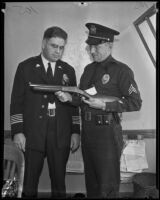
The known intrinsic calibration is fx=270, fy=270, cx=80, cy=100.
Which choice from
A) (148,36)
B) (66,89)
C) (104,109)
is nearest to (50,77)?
(66,89)

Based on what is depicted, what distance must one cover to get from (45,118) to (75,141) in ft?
0.77

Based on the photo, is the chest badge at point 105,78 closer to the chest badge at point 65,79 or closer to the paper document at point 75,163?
the chest badge at point 65,79

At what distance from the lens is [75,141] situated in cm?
168

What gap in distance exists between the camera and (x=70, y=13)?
1.69 m

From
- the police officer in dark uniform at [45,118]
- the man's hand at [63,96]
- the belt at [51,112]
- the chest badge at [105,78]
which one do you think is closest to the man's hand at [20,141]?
the police officer in dark uniform at [45,118]

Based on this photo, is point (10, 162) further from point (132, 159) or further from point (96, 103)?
point (132, 159)

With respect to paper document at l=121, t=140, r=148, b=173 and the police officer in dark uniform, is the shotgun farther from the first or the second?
paper document at l=121, t=140, r=148, b=173

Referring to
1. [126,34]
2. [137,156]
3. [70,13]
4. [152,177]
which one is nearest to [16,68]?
[70,13]

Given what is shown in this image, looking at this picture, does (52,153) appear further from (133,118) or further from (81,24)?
(81,24)

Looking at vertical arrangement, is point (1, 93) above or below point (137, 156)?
above

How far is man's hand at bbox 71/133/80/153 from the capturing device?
1.68 m

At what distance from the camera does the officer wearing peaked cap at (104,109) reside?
165 centimetres

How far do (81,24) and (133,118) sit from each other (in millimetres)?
667

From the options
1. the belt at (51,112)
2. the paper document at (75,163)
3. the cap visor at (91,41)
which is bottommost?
the paper document at (75,163)
